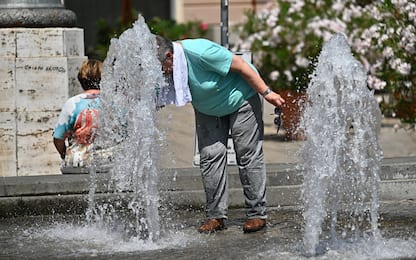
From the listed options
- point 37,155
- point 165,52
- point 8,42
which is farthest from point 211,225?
point 8,42

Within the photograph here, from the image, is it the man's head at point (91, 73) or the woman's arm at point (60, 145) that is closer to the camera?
the man's head at point (91, 73)

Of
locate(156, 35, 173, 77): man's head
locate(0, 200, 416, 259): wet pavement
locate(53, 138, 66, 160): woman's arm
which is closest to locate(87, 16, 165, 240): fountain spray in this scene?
locate(156, 35, 173, 77): man's head

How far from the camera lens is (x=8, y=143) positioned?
888cm

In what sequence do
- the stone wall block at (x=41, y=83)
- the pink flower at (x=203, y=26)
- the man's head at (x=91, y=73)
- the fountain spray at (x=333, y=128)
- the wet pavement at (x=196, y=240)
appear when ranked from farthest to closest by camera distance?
the pink flower at (x=203, y=26) < the stone wall block at (x=41, y=83) < the man's head at (x=91, y=73) < the wet pavement at (x=196, y=240) < the fountain spray at (x=333, y=128)

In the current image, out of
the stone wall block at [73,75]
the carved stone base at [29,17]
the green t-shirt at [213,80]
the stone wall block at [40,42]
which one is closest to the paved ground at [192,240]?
the green t-shirt at [213,80]

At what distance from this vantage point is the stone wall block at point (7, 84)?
8835 millimetres

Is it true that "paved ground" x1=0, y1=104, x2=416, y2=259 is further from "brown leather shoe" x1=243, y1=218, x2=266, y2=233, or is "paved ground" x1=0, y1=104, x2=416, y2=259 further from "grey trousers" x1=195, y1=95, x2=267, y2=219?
"grey trousers" x1=195, y1=95, x2=267, y2=219

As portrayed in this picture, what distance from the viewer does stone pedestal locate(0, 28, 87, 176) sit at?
8.84 metres

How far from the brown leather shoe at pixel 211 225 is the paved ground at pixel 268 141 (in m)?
2.29

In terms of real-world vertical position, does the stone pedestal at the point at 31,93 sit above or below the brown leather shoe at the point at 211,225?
above

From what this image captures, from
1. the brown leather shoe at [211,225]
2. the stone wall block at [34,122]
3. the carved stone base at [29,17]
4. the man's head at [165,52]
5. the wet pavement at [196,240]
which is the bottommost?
the wet pavement at [196,240]

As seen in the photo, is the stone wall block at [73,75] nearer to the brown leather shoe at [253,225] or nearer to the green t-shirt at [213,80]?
the green t-shirt at [213,80]

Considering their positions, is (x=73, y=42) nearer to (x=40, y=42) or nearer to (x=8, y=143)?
(x=40, y=42)

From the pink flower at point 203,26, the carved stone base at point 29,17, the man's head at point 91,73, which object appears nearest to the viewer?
the man's head at point 91,73
